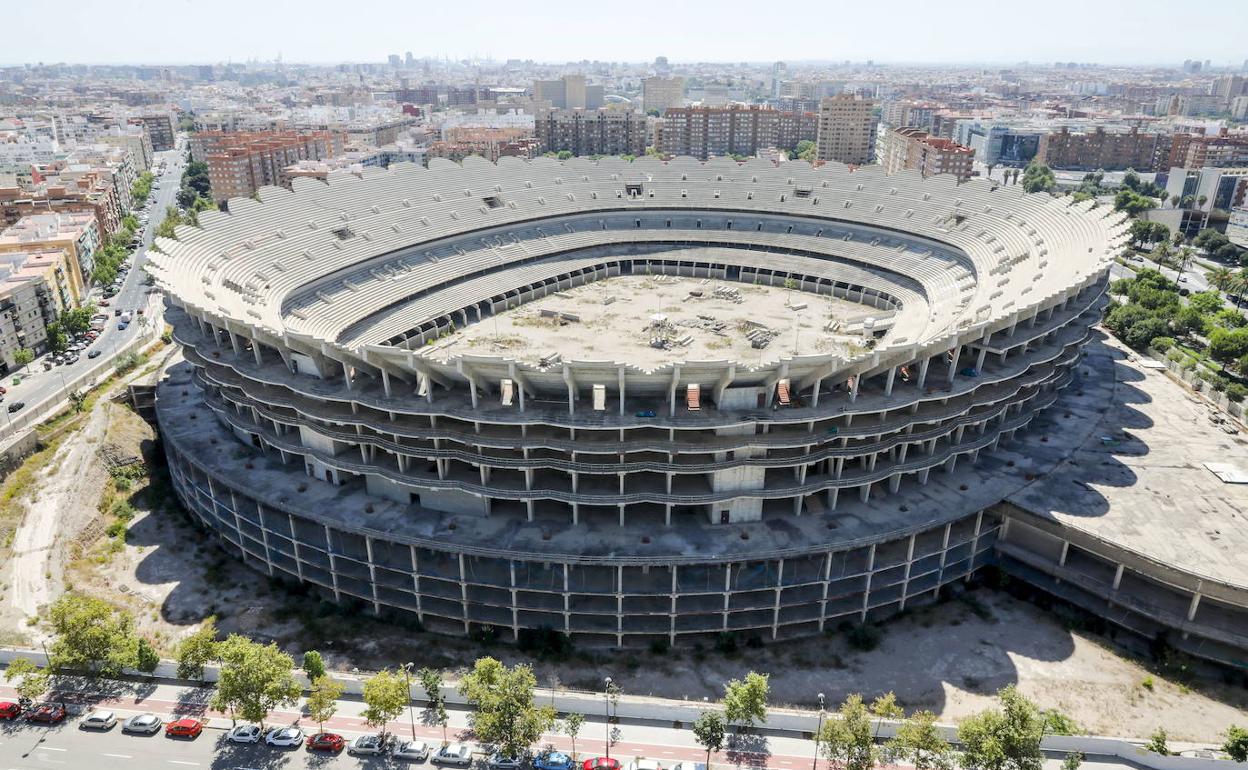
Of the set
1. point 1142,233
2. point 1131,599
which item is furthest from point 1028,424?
point 1142,233

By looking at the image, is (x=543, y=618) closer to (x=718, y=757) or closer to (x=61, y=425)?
(x=718, y=757)

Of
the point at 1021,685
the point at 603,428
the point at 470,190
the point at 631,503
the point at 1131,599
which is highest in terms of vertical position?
the point at 470,190

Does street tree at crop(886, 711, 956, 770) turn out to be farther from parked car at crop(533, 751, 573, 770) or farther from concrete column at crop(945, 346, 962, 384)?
concrete column at crop(945, 346, 962, 384)

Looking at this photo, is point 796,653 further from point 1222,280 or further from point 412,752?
point 1222,280

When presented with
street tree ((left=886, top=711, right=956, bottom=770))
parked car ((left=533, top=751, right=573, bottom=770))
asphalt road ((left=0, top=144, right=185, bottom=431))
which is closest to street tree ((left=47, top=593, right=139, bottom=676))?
parked car ((left=533, top=751, right=573, bottom=770))

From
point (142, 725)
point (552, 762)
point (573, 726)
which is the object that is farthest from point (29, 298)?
point (573, 726)

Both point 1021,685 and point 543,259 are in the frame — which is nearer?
point 1021,685
